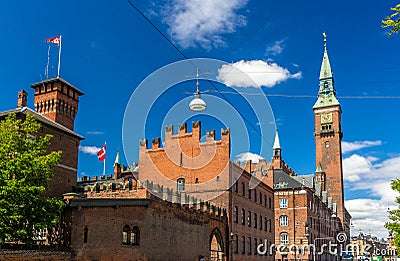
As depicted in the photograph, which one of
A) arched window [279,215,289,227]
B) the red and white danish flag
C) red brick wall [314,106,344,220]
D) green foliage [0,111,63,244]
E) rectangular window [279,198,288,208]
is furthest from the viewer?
red brick wall [314,106,344,220]

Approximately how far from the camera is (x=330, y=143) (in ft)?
353

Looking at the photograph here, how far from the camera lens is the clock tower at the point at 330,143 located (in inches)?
4176

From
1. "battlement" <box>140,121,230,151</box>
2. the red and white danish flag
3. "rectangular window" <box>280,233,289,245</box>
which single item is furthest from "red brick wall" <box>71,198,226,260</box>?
"rectangular window" <box>280,233,289,245</box>

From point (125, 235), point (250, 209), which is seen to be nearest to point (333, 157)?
point (250, 209)

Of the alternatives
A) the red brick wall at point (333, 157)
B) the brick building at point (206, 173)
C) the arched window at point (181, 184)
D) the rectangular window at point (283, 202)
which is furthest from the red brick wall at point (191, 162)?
the red brick wall at point (333, 157)

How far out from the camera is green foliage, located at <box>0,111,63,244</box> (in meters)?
22.0

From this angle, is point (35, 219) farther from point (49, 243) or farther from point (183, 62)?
point (183, 62)

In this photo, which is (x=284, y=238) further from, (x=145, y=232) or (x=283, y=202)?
(x=145, y=232)

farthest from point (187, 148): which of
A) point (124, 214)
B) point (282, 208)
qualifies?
point (282, 208)

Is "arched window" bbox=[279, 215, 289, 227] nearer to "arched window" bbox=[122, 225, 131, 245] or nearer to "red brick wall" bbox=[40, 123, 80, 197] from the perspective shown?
"red brick wall" bbox=[40, 123, 80, 197]

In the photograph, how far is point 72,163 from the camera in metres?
38.4

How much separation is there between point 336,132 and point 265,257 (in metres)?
59.3

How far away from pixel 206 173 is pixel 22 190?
945 inches

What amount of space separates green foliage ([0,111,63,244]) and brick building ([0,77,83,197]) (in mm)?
9537
